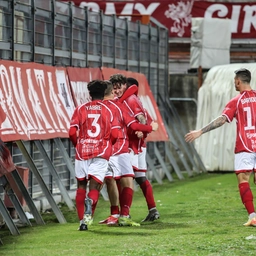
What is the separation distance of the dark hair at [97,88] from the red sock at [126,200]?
4.93 ft

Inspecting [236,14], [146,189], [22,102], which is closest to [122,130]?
[146,189]

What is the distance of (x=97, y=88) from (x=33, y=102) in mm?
3239

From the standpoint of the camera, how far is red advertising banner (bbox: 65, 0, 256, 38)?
104ft

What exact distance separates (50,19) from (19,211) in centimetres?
528

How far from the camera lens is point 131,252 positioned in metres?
10.7

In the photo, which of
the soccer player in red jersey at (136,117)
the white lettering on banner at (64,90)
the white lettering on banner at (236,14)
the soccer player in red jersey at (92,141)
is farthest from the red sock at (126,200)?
the white lettering on banner at (236,14)

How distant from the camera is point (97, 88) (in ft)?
43.4

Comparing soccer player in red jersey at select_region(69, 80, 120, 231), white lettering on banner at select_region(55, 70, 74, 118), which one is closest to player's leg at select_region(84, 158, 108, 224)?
soccer player in red jersey at select_region(69, 80, 120, 231)

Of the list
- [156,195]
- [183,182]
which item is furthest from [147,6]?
[156,195]

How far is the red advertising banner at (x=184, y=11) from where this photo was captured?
31578 millimetres

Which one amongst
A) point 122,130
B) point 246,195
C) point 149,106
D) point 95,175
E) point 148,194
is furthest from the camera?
point 149,106

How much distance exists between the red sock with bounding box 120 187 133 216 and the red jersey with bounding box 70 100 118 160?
105cm

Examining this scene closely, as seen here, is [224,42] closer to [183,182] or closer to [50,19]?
[183,182]

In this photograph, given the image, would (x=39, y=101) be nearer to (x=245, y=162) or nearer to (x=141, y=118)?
(x=141, y=118)
